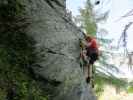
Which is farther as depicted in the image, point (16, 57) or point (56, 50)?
point (56, 50)

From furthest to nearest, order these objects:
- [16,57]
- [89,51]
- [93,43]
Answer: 1. [89,51]
2. [93,43]
3. [16,57]

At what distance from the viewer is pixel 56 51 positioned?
10406 mm

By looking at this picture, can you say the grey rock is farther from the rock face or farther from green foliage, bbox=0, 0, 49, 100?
green foliage, bbox=0, 0, 49, 100

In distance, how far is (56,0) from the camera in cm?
1136

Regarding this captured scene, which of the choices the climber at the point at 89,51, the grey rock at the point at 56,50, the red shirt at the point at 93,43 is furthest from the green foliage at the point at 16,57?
the red shirt at the point at 93,43

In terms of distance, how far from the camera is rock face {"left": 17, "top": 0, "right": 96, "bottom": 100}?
996 cm

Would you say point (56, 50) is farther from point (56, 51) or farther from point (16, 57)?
point (16, 57)

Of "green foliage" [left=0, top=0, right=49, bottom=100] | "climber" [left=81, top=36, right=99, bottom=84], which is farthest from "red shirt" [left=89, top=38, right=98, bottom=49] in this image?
"green foliage" [left=0, top=0, right=49, bottom=100]

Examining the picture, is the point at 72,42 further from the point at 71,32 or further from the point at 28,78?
the point at 28,78

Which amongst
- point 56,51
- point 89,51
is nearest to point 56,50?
point 56,51

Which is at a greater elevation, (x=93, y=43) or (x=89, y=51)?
(x=93, y=43)

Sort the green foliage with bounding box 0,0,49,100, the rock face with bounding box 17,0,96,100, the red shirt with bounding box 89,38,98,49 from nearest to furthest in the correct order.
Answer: the green foliage with bounding box 0,0,49,100 → the rock face with bounding box 17,0,96,100 → the red shirt with bounding box 89,38,98,49

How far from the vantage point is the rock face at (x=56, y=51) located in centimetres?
996

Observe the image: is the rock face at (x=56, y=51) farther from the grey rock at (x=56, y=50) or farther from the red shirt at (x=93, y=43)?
the red shirt at (x=93, y=43)
